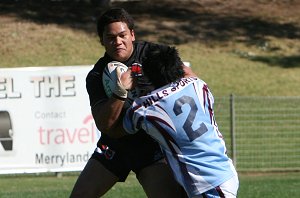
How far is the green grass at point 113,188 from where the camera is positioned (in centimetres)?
1234

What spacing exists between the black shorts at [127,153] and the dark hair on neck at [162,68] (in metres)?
1.30

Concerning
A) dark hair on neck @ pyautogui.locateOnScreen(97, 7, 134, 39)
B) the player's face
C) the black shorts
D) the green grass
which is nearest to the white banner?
the green grass

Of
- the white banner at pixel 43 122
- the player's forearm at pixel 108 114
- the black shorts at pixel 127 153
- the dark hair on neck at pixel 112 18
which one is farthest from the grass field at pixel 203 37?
the player's forearm at pixel 108 114

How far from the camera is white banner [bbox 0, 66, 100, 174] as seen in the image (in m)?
16.1

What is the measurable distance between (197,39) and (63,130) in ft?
44.5

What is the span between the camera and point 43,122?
1611 cm

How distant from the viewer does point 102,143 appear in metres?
6.52

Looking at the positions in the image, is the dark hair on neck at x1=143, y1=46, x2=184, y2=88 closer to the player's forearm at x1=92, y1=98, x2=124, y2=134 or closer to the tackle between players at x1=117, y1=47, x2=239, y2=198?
the tackle between players at x1=117, y1=47, x2=239, y2=198

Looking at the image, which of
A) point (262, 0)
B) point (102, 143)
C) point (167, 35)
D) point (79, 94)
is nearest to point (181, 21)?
point (167, 35)

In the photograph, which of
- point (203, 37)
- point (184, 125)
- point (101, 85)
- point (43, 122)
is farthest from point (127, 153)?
point (203, 37)

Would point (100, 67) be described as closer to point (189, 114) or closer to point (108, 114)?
point (108, 114)

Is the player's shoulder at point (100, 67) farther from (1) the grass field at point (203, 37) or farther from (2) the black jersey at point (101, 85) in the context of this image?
(1) the grass field at point (203, 37)

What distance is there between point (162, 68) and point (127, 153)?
152cm

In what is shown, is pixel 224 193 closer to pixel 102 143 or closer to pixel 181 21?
pixel 102 143
